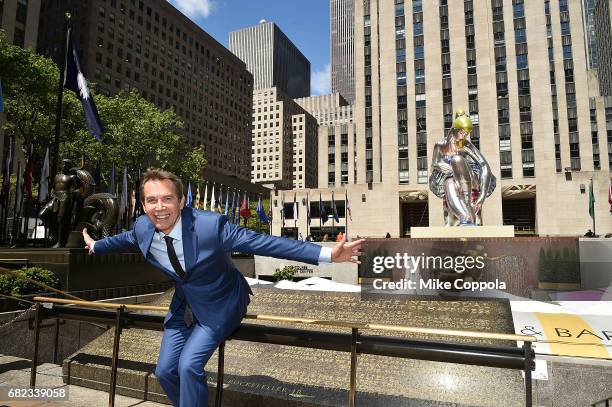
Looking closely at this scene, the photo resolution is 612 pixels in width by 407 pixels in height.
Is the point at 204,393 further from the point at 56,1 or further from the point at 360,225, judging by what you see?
the point at 56,1

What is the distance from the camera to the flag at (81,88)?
17.9 metres

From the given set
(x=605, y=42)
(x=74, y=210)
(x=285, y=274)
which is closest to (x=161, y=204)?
(x=74, y=210)

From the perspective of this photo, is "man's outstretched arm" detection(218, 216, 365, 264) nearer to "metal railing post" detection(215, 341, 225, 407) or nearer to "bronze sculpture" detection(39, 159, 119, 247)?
"metal railing post" detection(215, 341, 225, 407)

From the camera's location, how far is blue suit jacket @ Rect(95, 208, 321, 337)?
3.43 metres

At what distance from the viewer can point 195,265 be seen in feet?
11.5

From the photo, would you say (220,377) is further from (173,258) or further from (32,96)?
(32,96)

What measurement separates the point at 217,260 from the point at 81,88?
1748 cm

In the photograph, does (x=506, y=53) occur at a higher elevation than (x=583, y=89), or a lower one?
higher

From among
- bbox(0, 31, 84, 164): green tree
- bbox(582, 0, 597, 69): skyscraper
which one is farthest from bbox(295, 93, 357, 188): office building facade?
bbox(582, 0, 597, 69): skyscraper

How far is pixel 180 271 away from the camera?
139 inches

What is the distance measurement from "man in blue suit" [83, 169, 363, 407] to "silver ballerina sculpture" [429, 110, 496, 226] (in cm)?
1761

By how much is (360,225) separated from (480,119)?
A: 2249 centimetres

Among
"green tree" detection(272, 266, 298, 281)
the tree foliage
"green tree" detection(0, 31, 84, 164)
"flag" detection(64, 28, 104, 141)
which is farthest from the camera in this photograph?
the tree foliage

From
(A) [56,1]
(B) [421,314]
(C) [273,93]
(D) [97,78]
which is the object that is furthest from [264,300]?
(C) [273,93]
